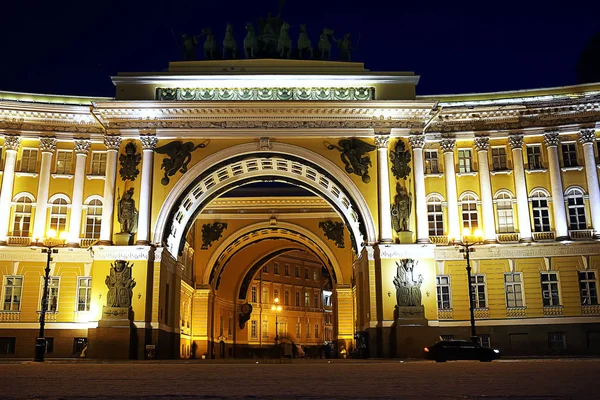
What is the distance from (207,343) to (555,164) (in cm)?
3110

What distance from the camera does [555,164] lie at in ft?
130

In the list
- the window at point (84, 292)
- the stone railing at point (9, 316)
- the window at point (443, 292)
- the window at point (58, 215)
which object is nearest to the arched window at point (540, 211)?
the window at point (443, 292)

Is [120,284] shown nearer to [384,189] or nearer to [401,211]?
[384,189]

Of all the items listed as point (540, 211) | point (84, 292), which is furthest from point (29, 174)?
point (540, 211)

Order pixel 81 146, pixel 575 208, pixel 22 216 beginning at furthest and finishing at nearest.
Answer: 1. pixel 81 146
2. pixel 575 208
3. pixel 22 216

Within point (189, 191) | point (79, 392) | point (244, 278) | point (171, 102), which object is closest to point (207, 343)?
point (244, 278)

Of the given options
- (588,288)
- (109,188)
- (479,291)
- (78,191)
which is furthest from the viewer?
(78,191)

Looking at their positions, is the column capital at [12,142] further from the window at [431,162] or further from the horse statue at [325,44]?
the window at [431,162]

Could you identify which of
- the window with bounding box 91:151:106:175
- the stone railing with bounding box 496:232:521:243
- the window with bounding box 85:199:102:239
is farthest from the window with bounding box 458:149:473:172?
the window with bounding box 85:199:102:239

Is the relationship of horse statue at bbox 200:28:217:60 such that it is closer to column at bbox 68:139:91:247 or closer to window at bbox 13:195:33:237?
column at bbox 68:139:91:247

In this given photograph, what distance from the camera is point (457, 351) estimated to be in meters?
30.6

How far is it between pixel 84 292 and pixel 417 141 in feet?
70.7

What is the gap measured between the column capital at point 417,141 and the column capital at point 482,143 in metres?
4.12

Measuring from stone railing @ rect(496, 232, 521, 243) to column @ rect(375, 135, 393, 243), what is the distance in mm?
7176
